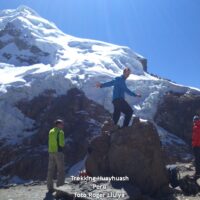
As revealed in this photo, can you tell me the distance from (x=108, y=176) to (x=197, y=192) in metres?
2.92

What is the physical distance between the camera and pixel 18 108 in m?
58.2

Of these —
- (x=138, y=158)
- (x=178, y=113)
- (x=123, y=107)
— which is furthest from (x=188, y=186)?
(x=178, y=113)

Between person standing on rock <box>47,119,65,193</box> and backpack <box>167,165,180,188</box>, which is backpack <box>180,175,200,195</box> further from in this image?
Result: person standing on rock <box>47,119,65,193</box>

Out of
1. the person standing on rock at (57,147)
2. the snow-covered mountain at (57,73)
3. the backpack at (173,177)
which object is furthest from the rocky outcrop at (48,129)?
the backpack at (173,177)

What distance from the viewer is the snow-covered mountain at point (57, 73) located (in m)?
57.0

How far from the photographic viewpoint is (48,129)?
55250 millimetres

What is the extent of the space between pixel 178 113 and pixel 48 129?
1826 centimetres

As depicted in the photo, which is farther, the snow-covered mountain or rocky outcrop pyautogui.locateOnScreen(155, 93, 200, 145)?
rocky outcrop pyautogui.locateOnScreen(155, 93, 200, 145)

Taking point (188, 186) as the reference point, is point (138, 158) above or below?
above

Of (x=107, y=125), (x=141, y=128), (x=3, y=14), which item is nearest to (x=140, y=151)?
(x=141, y=128)

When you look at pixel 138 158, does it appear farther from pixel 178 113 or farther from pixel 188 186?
pixel 178 113

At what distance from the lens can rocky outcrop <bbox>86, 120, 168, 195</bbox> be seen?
1341 cm

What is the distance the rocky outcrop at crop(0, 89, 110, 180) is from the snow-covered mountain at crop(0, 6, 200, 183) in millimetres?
887

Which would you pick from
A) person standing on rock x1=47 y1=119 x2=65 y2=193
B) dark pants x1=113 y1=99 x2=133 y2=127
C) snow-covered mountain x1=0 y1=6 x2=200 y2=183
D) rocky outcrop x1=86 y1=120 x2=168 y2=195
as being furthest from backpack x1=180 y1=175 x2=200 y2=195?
snow-covered mountain x1=0 y1=6 x2=200 y2=183
